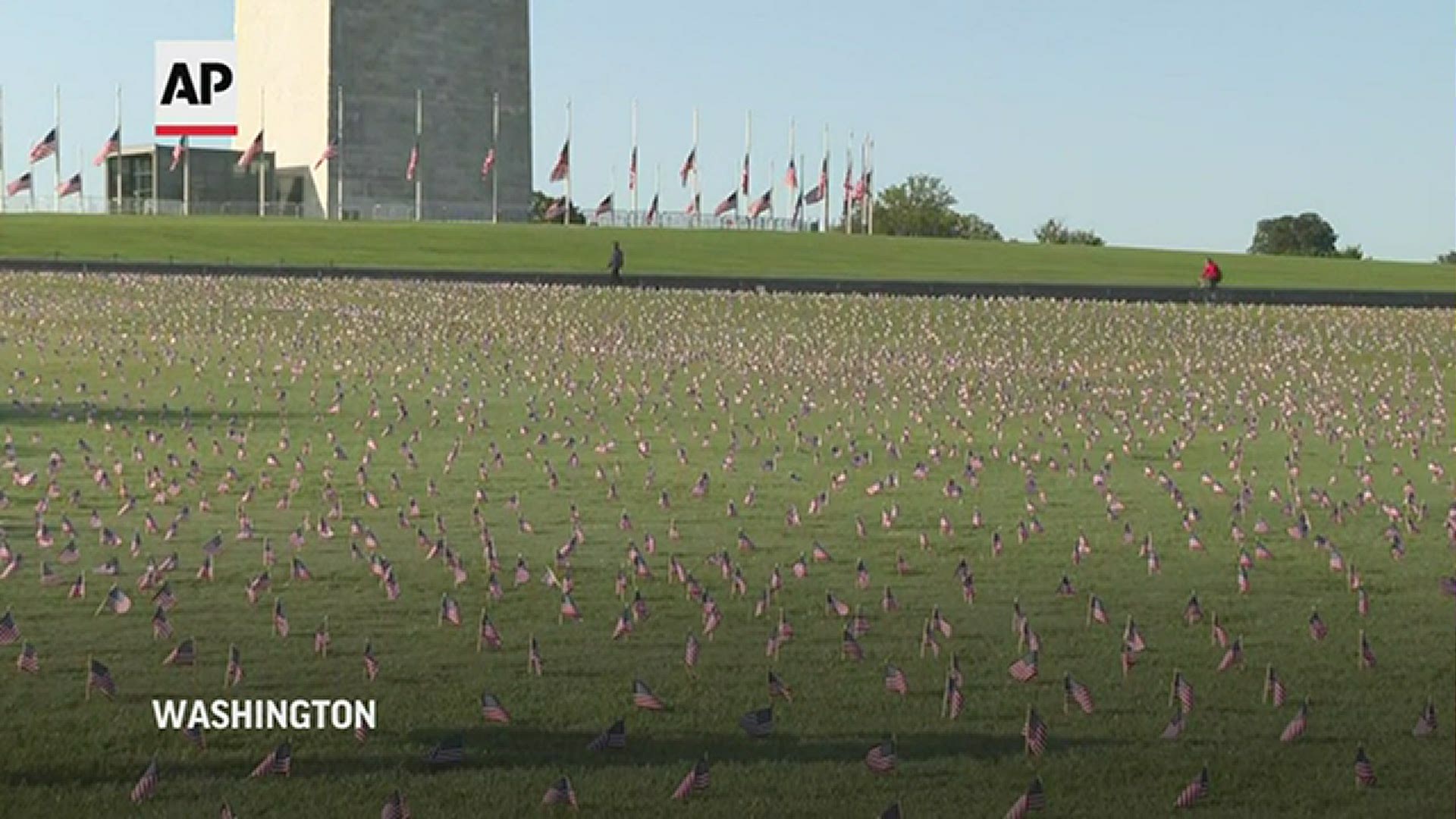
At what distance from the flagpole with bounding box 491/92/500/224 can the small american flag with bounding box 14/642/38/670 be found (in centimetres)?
9987

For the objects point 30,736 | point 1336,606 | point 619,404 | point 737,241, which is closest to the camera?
point 30,736

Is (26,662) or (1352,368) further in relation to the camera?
(1352,368)

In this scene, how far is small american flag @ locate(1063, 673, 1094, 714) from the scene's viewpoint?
750cm

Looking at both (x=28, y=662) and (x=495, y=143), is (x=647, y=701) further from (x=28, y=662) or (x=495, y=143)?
(x=495, y=143)

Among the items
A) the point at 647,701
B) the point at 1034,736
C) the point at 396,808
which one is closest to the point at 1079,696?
the point at 1034,736

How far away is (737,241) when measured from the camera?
8469 cm

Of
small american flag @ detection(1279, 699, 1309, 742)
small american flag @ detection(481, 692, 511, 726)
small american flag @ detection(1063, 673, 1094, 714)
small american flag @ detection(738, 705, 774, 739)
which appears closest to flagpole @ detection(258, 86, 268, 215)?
small american flag @ detection(481, 692, 511, 726)

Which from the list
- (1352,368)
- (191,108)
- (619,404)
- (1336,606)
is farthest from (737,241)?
(1336,606)

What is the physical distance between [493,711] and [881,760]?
1428 millimetres

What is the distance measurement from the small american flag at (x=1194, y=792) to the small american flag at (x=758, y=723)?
4.70 ft

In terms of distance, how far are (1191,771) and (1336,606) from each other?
10.4 feet

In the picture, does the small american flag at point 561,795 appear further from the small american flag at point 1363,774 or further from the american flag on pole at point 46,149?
Answer: the american flag on pole at point 46,149

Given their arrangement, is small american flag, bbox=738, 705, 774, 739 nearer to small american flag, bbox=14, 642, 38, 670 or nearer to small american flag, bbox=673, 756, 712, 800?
small american flag, bbox=673, 756, 712, 800

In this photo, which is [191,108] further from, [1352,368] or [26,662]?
[26,662]
